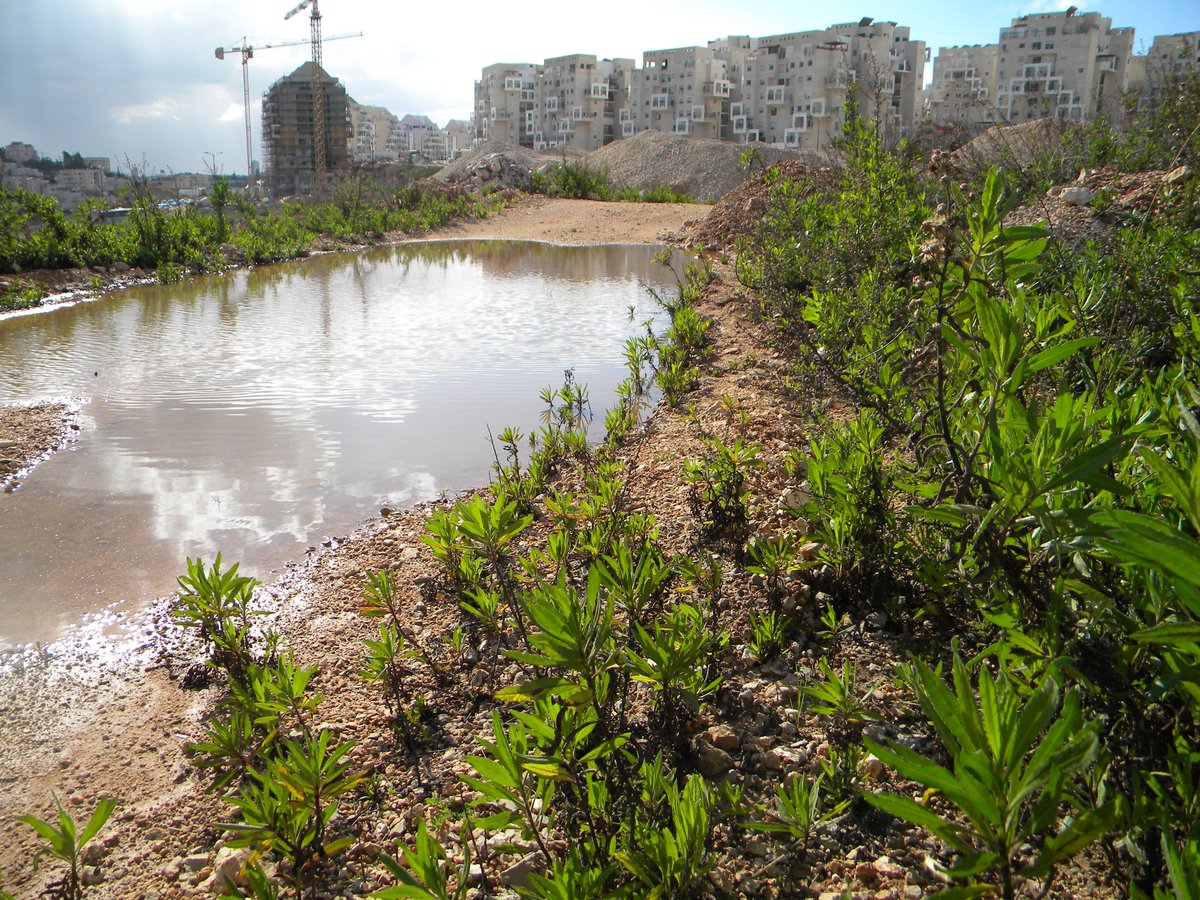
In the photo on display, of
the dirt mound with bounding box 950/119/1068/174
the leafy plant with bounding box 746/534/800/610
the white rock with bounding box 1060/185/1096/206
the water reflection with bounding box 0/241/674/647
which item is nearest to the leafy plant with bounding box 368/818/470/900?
the leafy plant with bounding box 746/534/800/610

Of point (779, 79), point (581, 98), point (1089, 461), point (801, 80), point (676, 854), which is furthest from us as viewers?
point (581, 98)

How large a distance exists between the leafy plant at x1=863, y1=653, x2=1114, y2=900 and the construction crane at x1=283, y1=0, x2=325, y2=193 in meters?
42.0

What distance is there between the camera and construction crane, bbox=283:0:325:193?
4644cm

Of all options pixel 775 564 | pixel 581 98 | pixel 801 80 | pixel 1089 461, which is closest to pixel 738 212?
pixel 775 564

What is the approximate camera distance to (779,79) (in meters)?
74.0

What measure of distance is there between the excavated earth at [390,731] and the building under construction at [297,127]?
65.6 metres

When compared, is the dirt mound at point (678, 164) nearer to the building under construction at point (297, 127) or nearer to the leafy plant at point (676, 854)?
the building under construction at point (297, 127)

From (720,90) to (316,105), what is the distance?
134ft

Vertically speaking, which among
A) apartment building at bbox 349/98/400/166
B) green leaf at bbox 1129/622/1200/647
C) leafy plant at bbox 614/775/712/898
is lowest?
leafy plant at bbox 614/775/712/898

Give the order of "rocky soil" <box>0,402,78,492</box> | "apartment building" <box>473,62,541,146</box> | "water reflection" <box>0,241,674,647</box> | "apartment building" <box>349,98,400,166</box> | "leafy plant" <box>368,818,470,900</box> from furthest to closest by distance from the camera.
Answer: "apartment building" <box>349,98,400,166</box> < "apartment building" <box>473,62,541,146</box> < "rocky soil" <box>0,402,78,492</box> < "water reflection" <box>0,241,674,647</box> < "leafy plant" <box>368,818,470,900</box>

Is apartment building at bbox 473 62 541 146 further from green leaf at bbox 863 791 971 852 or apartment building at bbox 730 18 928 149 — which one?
green leaf at bbox 863 791 971 852

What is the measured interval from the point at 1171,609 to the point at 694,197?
1391 inches

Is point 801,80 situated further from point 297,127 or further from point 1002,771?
point 1002,771

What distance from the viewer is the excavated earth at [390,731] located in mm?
1747
